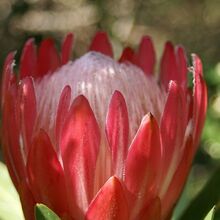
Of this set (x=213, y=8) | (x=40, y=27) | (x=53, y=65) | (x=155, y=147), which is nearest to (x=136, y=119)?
(x=155, y=147)

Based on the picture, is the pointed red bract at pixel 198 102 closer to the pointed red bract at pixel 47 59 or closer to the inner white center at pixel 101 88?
the inner white center at pixel 101 88

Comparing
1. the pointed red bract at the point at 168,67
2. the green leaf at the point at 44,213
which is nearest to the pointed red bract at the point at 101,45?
the pointed red bract at the point at 168,67

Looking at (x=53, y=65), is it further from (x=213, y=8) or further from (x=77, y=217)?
(x=213, y=8)

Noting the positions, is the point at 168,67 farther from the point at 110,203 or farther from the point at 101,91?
the point at 110,203

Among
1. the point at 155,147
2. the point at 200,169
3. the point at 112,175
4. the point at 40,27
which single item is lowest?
the point at 200,169

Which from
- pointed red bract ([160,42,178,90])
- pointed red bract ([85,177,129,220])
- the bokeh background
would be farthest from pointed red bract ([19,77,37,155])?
the bokeh background

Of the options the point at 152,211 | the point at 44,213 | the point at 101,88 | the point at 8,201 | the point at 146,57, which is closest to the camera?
the point at 44,213

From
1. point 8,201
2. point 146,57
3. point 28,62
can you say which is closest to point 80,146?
point 28,62
